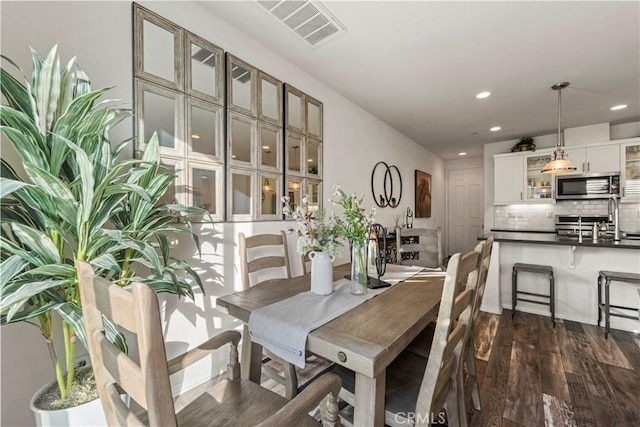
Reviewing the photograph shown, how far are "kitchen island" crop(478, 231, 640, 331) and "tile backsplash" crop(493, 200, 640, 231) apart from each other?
182 cm

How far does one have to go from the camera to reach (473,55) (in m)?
2.51

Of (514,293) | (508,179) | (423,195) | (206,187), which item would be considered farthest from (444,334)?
(423,195)

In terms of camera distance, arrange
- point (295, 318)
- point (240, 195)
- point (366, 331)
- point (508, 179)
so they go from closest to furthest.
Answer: point (366, 331)
point (295, 318)
point (240, 195)
point (508, 179)

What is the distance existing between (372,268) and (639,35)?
2.89 m

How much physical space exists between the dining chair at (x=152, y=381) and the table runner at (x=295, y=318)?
0.15 meters

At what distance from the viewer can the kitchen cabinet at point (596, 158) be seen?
403cm

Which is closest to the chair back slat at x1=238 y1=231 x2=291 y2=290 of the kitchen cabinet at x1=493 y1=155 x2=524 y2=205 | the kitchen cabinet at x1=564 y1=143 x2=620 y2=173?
the kitchen cabinet at x1=493 y1=155 x2=524 y2=205

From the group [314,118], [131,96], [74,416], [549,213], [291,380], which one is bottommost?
[291,380]

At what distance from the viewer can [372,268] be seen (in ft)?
5.88

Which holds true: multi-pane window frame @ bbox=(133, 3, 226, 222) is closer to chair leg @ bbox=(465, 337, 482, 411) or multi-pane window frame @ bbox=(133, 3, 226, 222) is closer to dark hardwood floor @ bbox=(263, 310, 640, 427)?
dark hardwood floor @ bbox=(263, 310, 640, 427)

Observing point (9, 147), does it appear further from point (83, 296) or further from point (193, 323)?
point (193, 323)

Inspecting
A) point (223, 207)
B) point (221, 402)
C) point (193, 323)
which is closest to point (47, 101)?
point (223, 207)

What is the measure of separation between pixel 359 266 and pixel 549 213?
16.7 ft

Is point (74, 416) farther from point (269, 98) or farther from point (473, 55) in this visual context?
point (473, 55)
